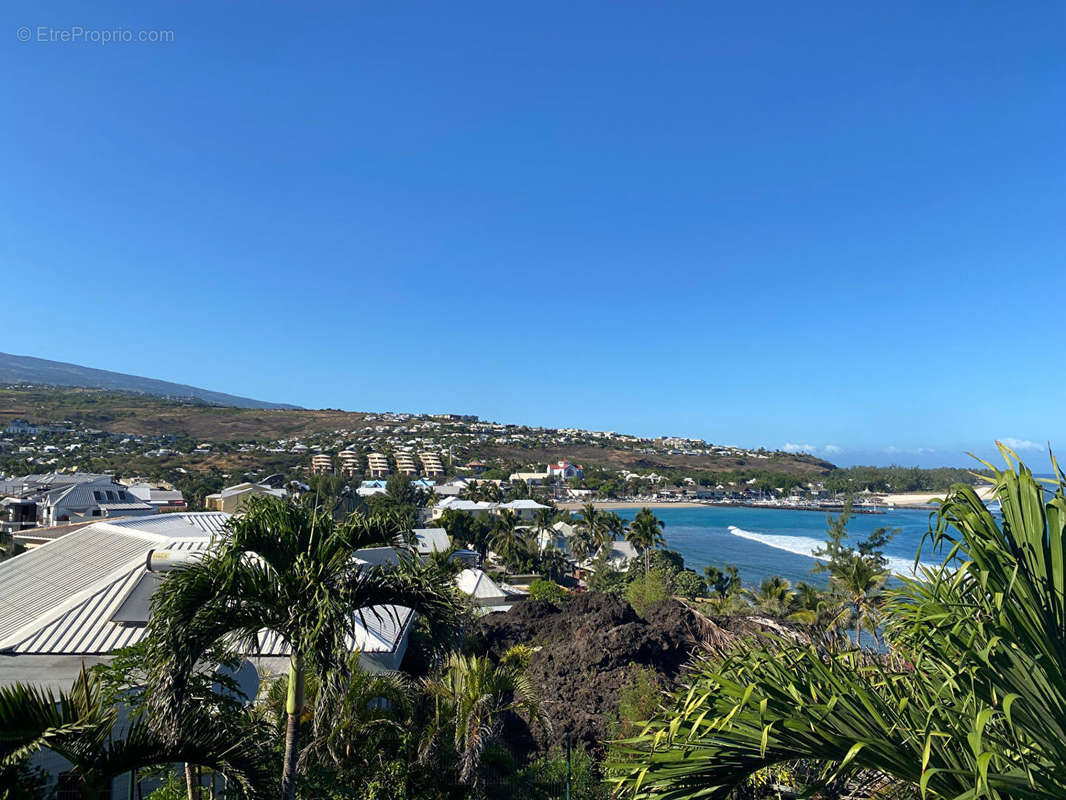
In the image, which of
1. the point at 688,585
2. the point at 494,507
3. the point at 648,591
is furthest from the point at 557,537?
the point at 648,591

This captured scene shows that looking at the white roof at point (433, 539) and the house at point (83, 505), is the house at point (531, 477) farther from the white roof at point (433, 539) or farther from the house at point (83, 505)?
the house at point (83, 505)

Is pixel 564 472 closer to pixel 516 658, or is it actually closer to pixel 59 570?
pixel 516 658

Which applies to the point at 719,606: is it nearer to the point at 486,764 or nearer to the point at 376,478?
the point at 486,764

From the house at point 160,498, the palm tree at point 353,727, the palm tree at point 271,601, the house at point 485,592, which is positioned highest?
the palm tree at point 271,601

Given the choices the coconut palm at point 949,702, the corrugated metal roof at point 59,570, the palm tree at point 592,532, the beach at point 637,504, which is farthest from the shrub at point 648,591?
the beach at point 637,504

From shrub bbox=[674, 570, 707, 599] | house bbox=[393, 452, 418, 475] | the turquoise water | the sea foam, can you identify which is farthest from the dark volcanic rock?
house bbox=[393, 452, 418, 475]
